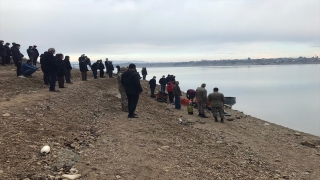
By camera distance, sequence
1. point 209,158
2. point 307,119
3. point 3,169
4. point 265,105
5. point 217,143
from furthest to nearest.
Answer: point 265,105 < point 307,119 < point 217,143 < point 209,158 < point 3,169

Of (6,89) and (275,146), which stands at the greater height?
(6,89)

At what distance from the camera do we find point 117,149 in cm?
674

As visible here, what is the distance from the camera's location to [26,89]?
12.7 m

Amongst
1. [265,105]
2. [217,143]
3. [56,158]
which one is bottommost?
[265,105]

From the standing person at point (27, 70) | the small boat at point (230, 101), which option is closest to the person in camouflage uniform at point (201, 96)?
the standing person at point (27, 70)

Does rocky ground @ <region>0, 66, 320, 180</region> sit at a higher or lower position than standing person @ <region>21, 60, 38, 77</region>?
lower

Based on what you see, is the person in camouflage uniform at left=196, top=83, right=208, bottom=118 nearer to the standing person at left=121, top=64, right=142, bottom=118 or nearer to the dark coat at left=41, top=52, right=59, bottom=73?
the standing person at left=121, top=64, right=142, bottom=118

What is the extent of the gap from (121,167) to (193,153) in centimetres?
230

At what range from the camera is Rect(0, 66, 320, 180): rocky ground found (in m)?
5.43

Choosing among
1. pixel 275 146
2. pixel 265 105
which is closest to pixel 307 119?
pixel 265 105

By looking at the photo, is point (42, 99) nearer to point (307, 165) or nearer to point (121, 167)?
point (121, 167)

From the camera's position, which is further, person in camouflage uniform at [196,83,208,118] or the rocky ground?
person in camouflage uniform at [196,83,208,118]

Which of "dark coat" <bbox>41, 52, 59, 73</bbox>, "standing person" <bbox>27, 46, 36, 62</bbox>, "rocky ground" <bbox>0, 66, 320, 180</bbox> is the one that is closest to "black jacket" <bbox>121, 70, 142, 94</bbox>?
"rocky ground" <bbox>0, 66, 320, 180</bbox>

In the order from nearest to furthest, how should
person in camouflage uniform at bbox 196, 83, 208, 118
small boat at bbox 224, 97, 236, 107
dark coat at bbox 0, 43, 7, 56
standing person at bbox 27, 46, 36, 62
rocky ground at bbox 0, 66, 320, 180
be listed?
rocky ground at bbox 0, 66, 320, 180
person in camouflage uniform at bbox 196, 83, 208, 118
dark coat at bbox 0, 43, 7, 56
standing person at bbox 27, 46, 36, 62
small boat at bbox 224, 97, 236, 107
